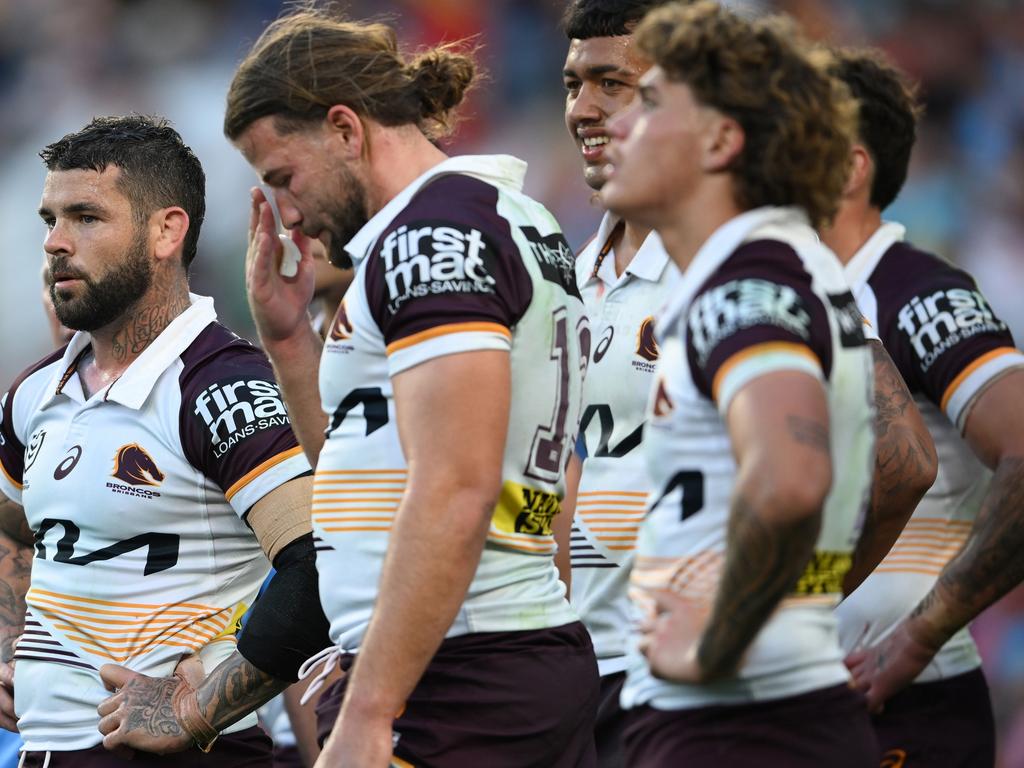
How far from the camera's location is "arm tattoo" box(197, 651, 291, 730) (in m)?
4.11

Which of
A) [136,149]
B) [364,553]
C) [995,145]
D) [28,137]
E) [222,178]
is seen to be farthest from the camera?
[28,137]

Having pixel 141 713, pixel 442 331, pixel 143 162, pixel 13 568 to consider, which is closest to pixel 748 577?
pixel 442 331

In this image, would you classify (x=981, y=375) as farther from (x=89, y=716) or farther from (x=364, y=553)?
(x=89, y=716)

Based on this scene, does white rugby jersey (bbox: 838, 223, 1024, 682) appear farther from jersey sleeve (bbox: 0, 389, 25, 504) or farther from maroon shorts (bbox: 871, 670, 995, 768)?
jersey sleeve (bbox: 0, 389, 25, 504)

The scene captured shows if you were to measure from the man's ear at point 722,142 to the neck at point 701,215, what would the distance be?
0.04 m

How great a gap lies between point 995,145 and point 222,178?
18.5 ft

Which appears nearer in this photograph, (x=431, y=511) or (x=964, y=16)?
(x=431, y=511)

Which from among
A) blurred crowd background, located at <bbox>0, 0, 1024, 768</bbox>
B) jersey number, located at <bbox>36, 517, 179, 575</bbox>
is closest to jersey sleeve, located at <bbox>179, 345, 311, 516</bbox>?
jersey number, located at <bbox>36, 517, 179, 575</bbox>

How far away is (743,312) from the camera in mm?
2586

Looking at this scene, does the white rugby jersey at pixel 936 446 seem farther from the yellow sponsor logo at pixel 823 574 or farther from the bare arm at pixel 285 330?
the bare arm at pixel 285 330

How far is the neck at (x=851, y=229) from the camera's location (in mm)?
4441

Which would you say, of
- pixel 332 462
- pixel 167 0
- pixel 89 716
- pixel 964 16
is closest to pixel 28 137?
pixel 167 0

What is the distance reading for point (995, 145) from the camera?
1006 centimetres

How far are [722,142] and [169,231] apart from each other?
2.40 meters
